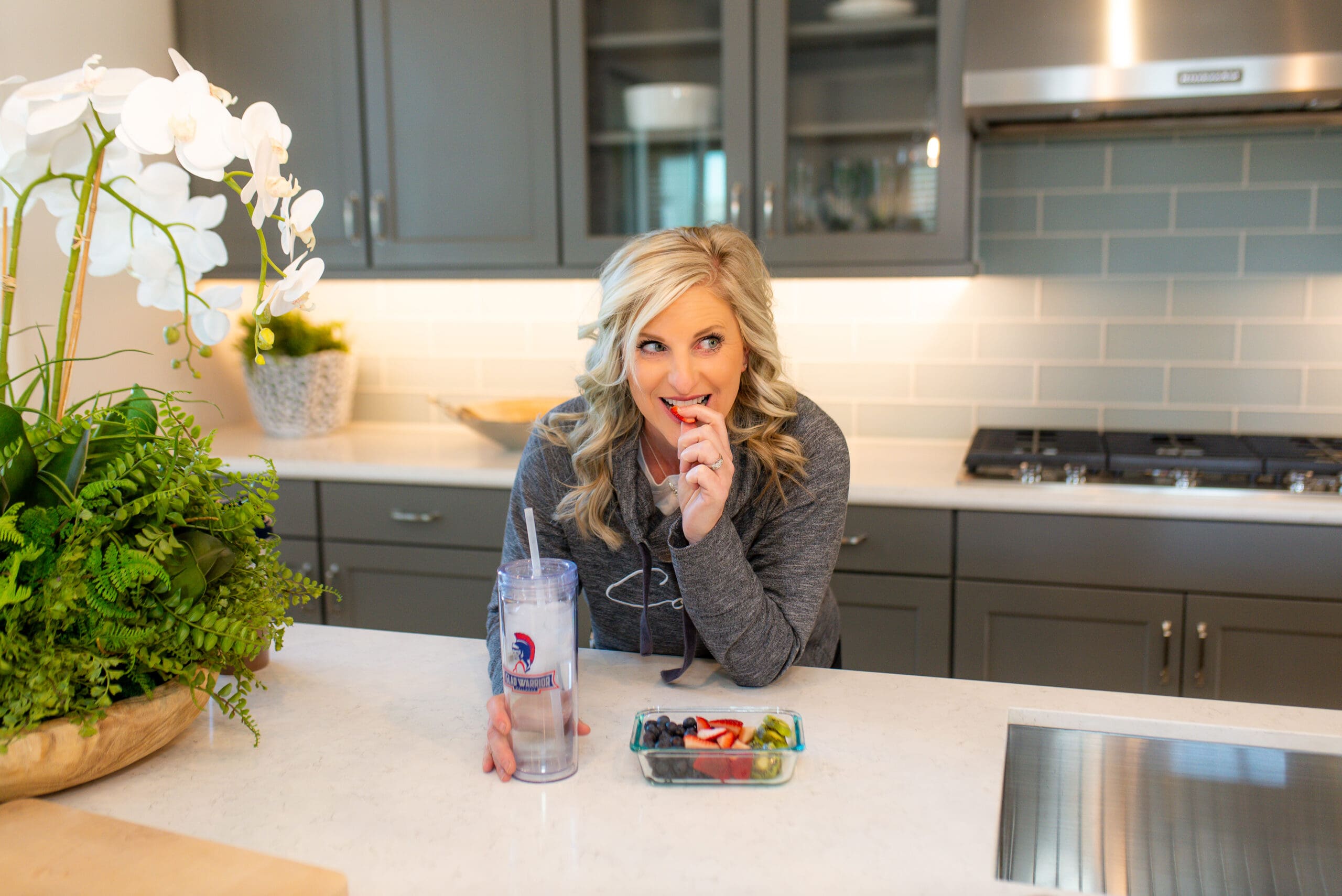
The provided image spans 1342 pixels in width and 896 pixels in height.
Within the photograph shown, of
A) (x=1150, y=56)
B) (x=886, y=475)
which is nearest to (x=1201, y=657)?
(x=886, y=475)

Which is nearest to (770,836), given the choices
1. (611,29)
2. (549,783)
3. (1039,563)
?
(549,783)

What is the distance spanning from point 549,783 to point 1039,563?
5.14ft

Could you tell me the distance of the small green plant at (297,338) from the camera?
2955 mm

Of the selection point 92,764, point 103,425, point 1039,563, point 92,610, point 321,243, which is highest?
point 321,243

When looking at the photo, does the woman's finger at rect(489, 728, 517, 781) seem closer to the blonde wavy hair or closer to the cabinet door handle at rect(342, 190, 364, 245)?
the blonde wavy hair

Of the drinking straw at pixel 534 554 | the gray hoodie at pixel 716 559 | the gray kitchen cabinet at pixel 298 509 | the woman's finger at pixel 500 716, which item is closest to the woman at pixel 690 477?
the gray hoodie at pixel 716 559

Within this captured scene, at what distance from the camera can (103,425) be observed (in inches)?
43.5

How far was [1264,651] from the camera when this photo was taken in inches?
88.2

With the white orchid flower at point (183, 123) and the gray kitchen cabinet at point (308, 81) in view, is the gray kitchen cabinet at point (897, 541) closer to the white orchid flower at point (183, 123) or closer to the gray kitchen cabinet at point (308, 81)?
the gray kitchen cabinet at point (308, 81)

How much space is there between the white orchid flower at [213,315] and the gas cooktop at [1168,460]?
70.1 inches

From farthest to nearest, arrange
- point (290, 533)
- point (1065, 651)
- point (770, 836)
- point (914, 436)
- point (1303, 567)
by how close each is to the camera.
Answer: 1. point (914, 436)
2. point (290, 533)
3. point (1065, 651)
4. point (1303, 567)
5. point (770, 836)

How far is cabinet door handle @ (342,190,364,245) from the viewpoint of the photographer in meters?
2.97

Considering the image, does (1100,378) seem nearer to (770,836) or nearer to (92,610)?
(770,836)

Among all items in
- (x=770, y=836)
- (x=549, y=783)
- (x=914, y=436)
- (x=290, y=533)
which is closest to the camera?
(x=770, y=836)
